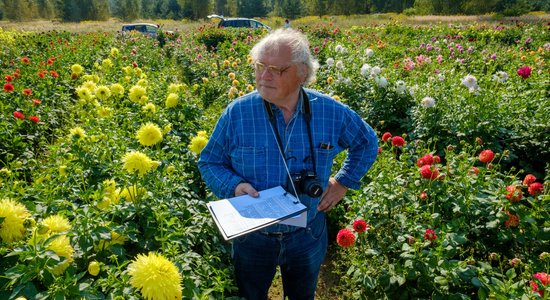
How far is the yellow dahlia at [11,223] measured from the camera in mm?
1420

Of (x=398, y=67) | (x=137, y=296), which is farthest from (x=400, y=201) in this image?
(x=398, y=67)

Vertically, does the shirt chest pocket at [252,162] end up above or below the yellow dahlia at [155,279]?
above

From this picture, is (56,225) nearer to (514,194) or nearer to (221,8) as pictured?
(514,194)

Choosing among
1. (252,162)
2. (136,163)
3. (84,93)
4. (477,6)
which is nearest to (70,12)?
(477,6)

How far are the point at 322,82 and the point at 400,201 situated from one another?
4390mm

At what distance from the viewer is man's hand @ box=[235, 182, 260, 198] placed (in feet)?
5.40

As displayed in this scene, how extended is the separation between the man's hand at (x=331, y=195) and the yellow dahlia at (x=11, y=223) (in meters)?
1.39

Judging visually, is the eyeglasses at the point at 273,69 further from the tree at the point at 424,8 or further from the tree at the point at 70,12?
the tree at the point at 70,12


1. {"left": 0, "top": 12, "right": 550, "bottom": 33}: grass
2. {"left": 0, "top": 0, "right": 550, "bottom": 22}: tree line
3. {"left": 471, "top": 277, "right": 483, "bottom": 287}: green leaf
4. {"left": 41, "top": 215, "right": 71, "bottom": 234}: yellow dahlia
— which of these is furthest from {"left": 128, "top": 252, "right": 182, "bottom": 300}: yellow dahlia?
{"left": 0, "top": 0, "right": 550, "bottom": 22}: tree line

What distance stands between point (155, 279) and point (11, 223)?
0.67 m

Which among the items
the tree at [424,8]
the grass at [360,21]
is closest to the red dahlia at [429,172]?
the grass at [360,21]

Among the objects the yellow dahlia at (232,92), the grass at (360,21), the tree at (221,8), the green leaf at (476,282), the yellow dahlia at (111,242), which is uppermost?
the tree at (221,8)

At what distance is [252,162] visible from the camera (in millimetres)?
1777

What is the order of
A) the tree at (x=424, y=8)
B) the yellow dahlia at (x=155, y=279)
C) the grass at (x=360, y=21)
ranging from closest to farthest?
the yellow dahlia at (x=155, y=279) < the grass at (x=360, y=21) < the tree at (x=424, y=8)
